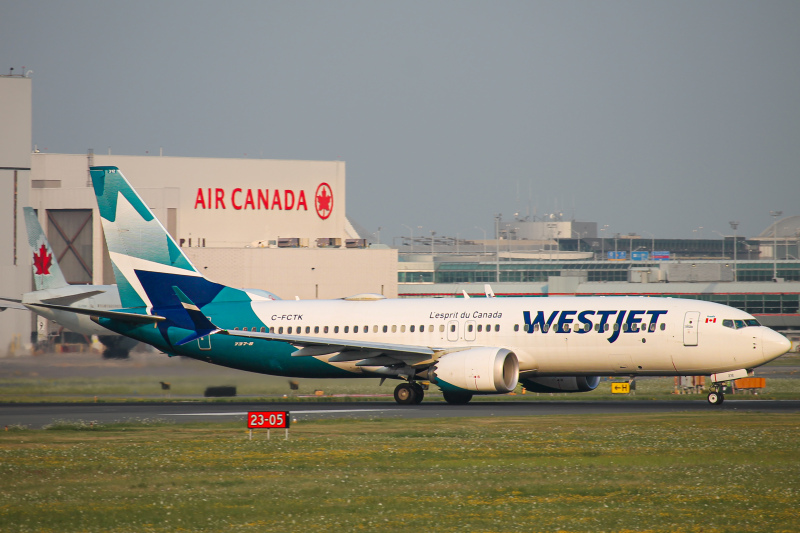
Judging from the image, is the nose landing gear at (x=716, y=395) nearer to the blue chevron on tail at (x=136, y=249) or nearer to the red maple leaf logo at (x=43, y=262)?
the blue chevron on tail at (x=136, y=249)

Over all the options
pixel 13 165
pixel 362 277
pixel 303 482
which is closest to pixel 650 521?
pixel 303 482

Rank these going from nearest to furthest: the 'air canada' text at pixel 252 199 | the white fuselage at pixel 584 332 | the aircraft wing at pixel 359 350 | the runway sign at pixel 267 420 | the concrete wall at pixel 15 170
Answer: the runway sign at pixel 267 420 < the white fuselage at pixel 584 332 < the aircraft wing at pixel 359 350 < the concrete wall at pixel 15 170 < the 'air canada' text at pixel 252 199

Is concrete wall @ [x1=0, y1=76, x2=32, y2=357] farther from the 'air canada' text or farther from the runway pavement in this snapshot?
the runway pavement

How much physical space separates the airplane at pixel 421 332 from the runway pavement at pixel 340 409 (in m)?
1.24

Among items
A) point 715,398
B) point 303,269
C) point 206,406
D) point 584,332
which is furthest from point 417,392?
point 303,269

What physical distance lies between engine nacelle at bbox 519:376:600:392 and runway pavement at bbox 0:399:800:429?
0.61 m

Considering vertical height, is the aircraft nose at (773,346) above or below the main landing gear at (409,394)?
above

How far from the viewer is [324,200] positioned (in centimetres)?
11650

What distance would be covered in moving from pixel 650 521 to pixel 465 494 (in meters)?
3.64

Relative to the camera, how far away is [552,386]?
42.3 metres

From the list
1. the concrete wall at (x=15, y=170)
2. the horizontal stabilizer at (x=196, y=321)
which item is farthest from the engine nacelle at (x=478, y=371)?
the concrete wall at (x=15, y=170)

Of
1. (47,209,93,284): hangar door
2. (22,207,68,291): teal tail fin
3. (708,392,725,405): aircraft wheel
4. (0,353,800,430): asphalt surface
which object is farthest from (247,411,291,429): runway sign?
(47,209,93,284): hangar door

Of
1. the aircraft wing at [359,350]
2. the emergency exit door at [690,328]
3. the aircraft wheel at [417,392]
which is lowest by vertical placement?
the aircraft wheel at [417,392]

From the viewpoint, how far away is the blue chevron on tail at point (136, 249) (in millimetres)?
42469
